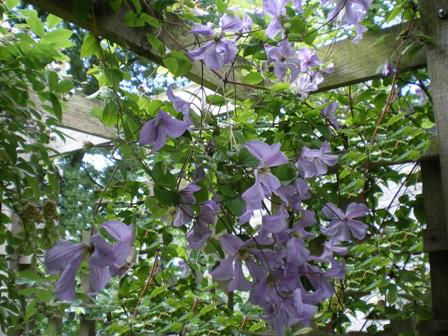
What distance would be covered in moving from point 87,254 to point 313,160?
0.38m

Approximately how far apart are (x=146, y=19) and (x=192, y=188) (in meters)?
0.34

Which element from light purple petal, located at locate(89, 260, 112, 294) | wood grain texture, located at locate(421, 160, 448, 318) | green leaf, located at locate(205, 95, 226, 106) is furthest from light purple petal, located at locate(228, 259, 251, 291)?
wood grain texture, located at locate(421, 160, 448, 318)

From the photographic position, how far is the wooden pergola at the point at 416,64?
1009mm

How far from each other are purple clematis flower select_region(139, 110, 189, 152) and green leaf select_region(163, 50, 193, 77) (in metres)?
0.22

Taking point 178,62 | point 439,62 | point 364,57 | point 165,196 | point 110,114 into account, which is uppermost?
point 364,57

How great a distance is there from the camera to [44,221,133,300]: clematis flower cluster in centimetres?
59

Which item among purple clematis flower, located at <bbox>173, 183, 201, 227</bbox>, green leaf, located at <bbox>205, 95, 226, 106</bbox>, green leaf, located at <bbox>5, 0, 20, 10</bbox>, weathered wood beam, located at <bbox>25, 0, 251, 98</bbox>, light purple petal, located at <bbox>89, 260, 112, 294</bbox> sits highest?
green leaf, located at <bbox>5, 0, 20, 10</bbox>

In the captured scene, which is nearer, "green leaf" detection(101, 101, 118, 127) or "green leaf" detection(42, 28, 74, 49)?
"green leaf" detection(101, 101, 118, 127)

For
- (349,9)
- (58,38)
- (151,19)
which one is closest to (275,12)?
(349,9)

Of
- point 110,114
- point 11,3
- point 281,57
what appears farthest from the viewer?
point 281,57

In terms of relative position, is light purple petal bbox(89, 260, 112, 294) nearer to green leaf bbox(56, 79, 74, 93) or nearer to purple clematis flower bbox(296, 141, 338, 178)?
purple clematis flower bbox(296, 141, 338, 178)

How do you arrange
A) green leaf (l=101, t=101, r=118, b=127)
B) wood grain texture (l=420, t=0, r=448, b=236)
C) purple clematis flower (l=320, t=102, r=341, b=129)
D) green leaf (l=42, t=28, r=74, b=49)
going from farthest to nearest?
purple clematis flower (l=320, t=102, r=341, b=129), wood grain texture (l=420, t=0, r=448, b=236), green leaf (l=42, t=28, r=74, b=49), green leaf (l=101, t=101, r=118, b=127)

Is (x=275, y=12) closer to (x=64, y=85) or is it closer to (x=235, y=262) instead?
(x=64, y=85)

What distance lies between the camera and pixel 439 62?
1.17 m
